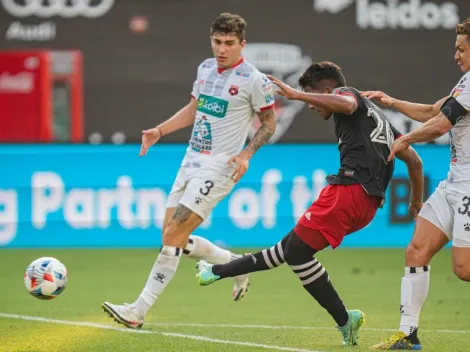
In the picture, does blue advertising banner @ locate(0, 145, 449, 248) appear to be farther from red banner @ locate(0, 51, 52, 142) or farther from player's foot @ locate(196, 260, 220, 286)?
player's foot @ locate(196, 260, 220, 286)

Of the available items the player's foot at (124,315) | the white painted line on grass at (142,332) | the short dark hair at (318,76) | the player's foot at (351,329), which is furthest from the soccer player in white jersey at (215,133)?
the player's foot at (351,329)

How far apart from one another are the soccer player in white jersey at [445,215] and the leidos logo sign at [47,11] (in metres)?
11.7

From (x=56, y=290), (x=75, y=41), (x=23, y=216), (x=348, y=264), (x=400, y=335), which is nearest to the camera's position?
(x=400, y=335)

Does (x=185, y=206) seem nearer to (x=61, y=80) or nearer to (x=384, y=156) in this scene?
(x=384, y=156)

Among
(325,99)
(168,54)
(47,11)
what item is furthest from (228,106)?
(47,11)

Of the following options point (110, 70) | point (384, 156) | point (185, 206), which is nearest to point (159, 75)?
point (110, 70)

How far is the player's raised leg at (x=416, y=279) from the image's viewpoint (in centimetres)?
810

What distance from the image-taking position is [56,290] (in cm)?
934

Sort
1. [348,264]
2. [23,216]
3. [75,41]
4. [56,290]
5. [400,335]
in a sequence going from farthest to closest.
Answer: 1. [75,41]
2. [23,216]
3. [348,264]
4. [56,290]
5. [400,335]

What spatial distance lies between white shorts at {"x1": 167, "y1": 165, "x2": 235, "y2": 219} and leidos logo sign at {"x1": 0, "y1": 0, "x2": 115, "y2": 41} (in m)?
9.79

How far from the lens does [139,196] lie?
603 inches

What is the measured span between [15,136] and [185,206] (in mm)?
10438

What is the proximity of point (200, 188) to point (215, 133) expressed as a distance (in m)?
0.47

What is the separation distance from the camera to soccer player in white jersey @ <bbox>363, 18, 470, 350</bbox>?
26.1ft
